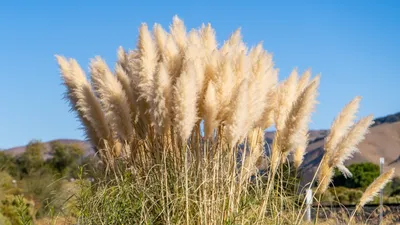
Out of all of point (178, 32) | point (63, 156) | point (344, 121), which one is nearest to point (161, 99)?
point (178, 32)

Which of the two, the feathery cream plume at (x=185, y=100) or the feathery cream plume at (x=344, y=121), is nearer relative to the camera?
the feathery cream plume at (x=185, y=100)

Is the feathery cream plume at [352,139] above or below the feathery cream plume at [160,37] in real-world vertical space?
below

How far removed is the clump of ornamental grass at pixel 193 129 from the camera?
3.99 m

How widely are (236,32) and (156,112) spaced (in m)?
1.25

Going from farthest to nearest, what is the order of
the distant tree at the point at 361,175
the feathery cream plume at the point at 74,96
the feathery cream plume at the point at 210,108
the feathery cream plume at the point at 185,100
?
the distant tree at the point at 361,175
the feathery cream plume at the point at 74,96
the feathery cream plume at the point at 210,108
the feathery cream plume at the point at 185,100

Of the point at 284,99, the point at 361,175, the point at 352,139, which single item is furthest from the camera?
the point at 361,175

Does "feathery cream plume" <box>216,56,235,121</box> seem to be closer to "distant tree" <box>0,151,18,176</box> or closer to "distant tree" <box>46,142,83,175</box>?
"distant tree" <box>0,151,18,176</box>

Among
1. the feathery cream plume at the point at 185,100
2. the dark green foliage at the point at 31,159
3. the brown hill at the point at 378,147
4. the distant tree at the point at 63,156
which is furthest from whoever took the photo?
the brown hill at the point at 378,147

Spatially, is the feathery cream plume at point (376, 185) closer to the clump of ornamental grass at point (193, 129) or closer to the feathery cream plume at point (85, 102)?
the clump of ornamental grass at point (193, 129)

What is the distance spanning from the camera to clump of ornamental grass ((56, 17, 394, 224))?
3986 millimetres

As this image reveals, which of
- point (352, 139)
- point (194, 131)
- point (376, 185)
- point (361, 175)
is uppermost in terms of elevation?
point (361, 175)

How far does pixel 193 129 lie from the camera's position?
443cm

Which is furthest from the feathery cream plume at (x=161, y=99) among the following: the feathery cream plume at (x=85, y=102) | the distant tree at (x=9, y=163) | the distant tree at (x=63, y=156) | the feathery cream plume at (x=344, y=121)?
the distant tree at (x=63, y=156)

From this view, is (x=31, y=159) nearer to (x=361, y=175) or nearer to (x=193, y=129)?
(x=361, y=175)
